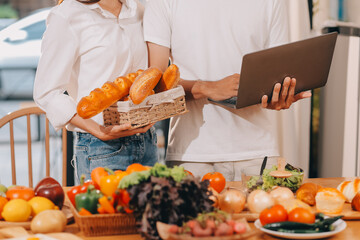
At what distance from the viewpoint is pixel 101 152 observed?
1910 millimetres

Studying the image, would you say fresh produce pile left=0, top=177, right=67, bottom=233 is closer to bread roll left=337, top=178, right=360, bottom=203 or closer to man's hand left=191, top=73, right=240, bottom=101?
man's hand left=191, top=73, right=240, bottom=101

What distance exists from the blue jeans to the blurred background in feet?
4.50

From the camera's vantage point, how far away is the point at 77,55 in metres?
1.88

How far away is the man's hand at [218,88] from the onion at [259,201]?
556 mm

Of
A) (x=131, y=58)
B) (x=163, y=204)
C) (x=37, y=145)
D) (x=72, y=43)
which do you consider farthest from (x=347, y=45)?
(x=37, y=145)

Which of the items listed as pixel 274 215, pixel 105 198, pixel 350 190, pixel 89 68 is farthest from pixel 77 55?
pixel 350 190

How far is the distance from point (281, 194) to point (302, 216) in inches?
6.4

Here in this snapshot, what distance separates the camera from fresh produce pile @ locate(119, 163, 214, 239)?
49.9 inches

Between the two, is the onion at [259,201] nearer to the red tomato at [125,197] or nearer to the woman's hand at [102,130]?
the red tomato at [125,197]

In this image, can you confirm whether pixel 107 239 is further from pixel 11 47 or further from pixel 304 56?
pixel 11 47

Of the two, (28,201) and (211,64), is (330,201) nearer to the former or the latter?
(211,64)

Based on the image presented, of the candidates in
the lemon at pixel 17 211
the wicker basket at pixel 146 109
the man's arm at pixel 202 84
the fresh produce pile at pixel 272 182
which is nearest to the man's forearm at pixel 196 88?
the man's arm at pixel 202 84

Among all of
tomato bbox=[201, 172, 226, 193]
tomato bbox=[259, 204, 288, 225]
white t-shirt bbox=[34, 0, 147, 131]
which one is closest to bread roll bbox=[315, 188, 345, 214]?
tomato bbox=[259, 204, 288, 225]

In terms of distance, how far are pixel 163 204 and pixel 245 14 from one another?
1085mm
